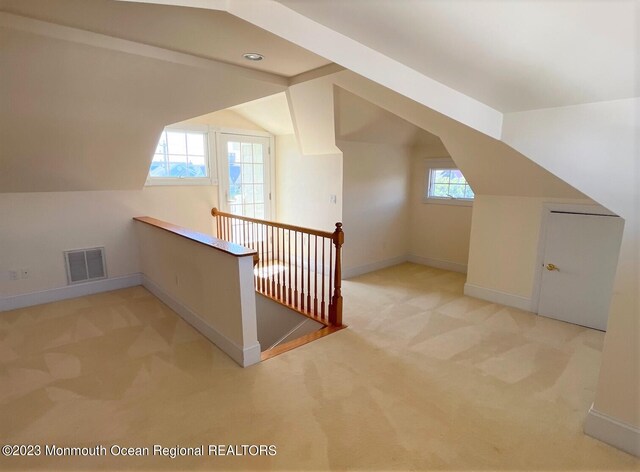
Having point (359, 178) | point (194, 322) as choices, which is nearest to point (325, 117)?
point (359, 178)

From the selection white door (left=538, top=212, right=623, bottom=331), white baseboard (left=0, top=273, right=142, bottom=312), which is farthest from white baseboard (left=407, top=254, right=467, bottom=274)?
white baseboard (left=0, top=273, right=142, bottom=312)

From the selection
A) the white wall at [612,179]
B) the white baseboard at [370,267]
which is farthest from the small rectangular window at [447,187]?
the white wall at [612,179]

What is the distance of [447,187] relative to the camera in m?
5.29

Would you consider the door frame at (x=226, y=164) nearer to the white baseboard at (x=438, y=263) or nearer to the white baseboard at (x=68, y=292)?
the white baseboard at (x=68, y=292)

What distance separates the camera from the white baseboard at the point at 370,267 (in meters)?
4.88

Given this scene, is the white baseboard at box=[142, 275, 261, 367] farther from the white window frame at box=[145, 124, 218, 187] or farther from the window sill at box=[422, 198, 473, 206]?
the window sill at box=[422, 198, 473, 206]

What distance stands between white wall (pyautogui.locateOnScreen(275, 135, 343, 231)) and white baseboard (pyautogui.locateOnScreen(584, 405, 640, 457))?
10.8ft

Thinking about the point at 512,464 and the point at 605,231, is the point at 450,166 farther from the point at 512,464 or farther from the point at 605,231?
the point at 512,464

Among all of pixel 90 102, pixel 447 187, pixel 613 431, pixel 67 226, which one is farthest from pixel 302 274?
pixel 447 187

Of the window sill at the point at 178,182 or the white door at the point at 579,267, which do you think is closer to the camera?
the white door at the point at 579,267

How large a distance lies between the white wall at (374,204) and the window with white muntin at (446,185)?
352 millimetres

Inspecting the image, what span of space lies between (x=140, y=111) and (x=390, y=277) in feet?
12.0

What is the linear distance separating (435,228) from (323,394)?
382cm

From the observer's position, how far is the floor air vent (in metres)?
4.04
